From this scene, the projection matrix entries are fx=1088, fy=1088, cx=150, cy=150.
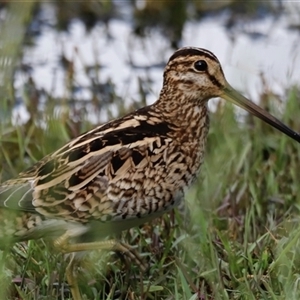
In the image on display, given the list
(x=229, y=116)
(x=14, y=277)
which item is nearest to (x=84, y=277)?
(x=14, y=277)

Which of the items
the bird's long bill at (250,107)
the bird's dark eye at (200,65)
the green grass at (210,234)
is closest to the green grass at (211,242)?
the green grass at (210,234)

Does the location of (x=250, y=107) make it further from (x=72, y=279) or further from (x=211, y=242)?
(x=72, y=279)

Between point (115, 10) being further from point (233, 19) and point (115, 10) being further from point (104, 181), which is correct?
point (104, 181)

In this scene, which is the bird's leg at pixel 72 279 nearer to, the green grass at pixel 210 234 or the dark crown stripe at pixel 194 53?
the green grass at pixel 210 234

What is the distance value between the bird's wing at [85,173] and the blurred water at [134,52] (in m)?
1.57

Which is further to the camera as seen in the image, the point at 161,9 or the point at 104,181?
the point at 161,9

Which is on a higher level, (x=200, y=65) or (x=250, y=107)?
(x=200, y=65)

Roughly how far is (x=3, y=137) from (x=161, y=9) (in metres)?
2.59

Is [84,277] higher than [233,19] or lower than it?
lower

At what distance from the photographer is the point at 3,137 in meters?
5.36

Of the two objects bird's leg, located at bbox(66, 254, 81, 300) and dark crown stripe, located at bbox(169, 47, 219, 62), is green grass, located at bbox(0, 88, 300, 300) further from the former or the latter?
dark crown stripe, located at bbox(169, 47, 219, 62)

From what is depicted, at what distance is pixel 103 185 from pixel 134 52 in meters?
3.08

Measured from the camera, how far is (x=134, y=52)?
23.3 feet

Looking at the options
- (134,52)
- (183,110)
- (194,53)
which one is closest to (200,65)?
(194,53)
